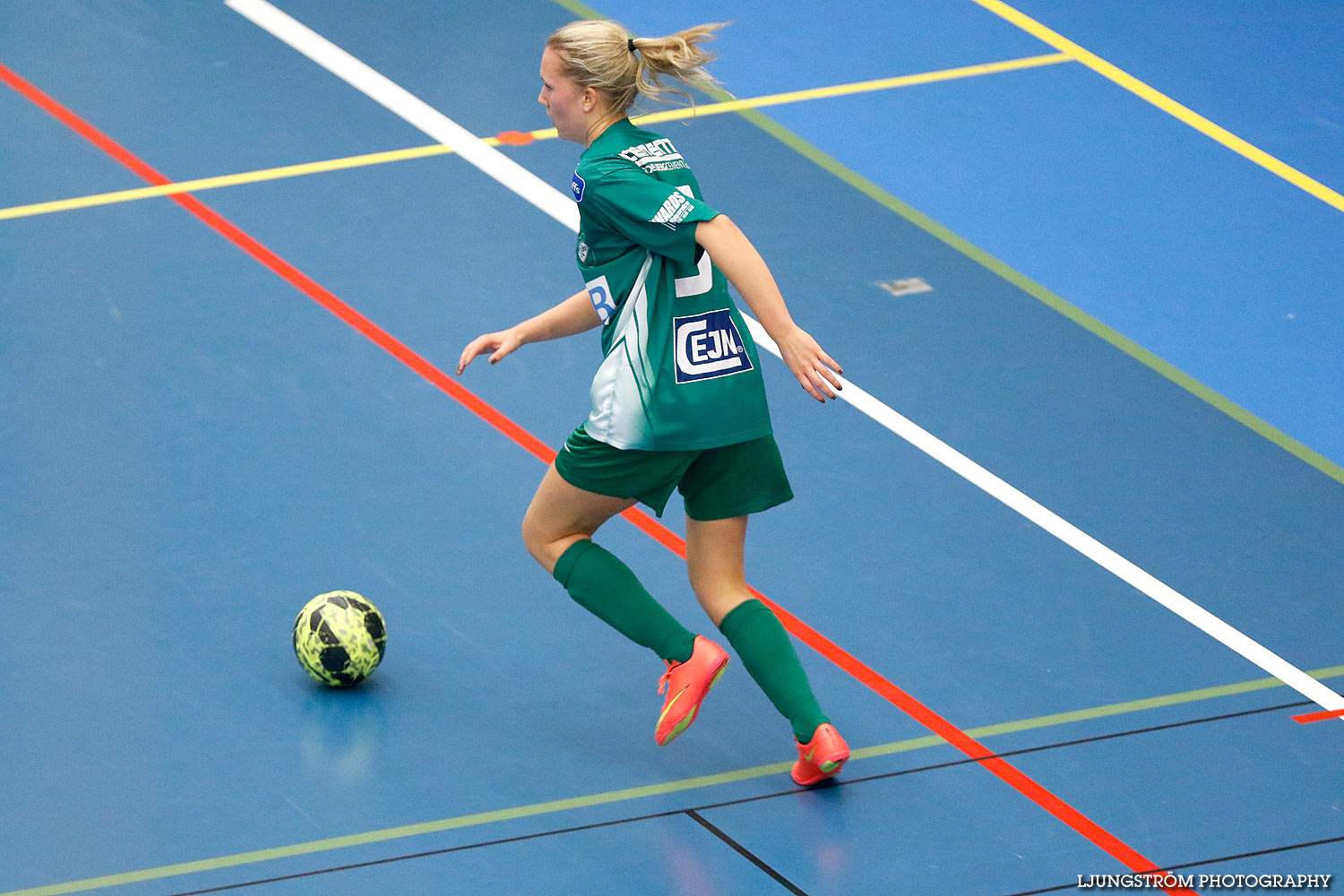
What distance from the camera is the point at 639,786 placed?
565 centimetres

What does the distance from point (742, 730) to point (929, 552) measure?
1.18 metres

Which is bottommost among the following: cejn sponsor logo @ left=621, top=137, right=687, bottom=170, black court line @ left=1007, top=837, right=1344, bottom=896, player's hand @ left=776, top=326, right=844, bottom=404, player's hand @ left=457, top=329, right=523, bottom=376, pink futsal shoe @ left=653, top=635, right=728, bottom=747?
black court line @ left=1007, top=837, right=1344, bottom=896

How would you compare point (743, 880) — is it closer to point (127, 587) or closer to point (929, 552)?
point (929, 552)

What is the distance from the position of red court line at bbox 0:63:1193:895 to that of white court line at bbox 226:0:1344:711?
108cm

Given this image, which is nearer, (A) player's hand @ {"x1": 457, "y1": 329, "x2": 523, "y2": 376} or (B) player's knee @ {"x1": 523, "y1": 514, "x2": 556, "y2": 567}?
(A) player's hand @ {"x1": 457, "y1": 329, "x2": 523, "y2": 376}

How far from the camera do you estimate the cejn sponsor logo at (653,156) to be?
523 cm

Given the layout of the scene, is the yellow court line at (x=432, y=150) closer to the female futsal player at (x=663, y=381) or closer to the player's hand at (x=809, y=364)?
the female futsal player at (x=663, y=381)

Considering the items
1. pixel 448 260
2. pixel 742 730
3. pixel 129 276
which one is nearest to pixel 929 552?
pixel 742 730

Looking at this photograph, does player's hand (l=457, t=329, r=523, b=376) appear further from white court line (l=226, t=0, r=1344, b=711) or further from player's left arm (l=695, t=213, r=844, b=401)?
white court line (l=226, t=0, r=1344, b=711)

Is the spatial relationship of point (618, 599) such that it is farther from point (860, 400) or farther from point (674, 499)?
point (860, 400)

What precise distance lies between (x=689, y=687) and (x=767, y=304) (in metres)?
1.25

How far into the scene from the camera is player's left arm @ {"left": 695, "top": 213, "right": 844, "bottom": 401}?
495cm

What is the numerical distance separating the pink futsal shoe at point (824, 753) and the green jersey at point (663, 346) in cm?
90

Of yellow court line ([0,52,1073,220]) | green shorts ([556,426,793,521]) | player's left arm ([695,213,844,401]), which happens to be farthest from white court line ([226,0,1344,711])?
player's left arm ([695,213,844,401])
